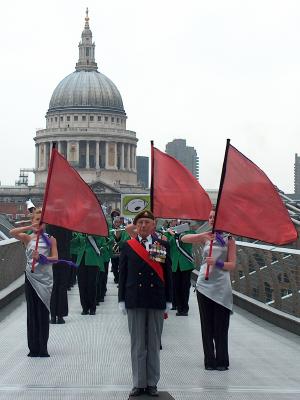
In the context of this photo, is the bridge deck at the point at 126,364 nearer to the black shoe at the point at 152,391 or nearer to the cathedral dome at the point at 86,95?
the black shoe at the point at 152,391

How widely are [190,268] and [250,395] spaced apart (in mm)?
7526

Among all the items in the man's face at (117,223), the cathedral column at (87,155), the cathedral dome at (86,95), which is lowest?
the man's face at (117,223)

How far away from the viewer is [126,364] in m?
10.4

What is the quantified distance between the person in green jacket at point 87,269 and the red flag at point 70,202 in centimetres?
490

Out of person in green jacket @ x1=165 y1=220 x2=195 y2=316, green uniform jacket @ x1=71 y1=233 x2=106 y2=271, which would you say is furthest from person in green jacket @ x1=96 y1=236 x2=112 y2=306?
person in green jacket @ x1=165 y1=220 x2=195 y2=316

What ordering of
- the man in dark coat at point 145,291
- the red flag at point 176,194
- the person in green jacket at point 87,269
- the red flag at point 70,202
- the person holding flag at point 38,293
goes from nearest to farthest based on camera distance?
the man in dark coat at point 145,291, the red flag at point 70,202, the person holding flag at point 38,293, the red flag at point 176,194, the person in green jacket at point 87,269

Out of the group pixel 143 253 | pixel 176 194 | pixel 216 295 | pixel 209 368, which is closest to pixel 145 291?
pixel 143 253

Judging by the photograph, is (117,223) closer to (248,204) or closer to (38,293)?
(38,293)

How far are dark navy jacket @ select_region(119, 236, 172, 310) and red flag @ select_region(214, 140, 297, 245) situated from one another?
1.16 meters

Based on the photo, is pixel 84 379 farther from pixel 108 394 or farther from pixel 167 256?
pixel 167 256

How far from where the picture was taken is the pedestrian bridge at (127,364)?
8.88 metres

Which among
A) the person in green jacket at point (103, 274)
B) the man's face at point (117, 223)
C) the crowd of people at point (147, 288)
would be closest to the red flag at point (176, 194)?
the crowd of people at point (147, 288)

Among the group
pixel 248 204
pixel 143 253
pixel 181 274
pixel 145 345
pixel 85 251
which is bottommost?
pixel 145 345

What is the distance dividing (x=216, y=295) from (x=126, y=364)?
46.1 inches
